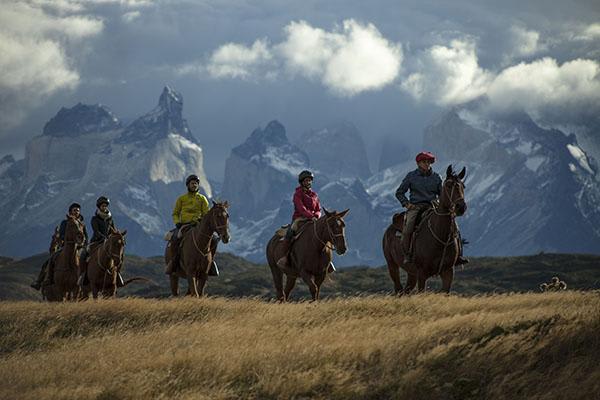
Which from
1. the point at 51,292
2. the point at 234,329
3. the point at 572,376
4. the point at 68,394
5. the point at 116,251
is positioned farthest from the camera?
the point at 51,292

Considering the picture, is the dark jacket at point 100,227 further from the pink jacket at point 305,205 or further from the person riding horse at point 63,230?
the pink jacket at point 305,205

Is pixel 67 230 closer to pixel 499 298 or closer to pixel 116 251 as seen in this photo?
pixel 116 251

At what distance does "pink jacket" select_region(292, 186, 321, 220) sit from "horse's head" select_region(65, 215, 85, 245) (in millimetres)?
7215

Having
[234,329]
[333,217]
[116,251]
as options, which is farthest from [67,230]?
[234,329]

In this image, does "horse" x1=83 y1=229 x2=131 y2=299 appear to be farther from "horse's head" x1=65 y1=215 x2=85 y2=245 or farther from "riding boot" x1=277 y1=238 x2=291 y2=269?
"riding boot" x1=277 y1=238 x2=291 y2=269

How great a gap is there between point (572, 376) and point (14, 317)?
690 inches

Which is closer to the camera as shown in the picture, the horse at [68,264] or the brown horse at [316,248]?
the brown horse at [316,248]

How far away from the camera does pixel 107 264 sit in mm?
32688

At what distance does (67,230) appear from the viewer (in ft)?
109

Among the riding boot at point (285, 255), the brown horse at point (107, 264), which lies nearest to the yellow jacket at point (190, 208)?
the brown horse at point (107, 264)

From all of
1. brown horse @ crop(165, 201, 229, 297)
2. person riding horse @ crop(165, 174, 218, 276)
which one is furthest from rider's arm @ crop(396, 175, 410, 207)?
person riding horse @ crop(165, 174, 218, 276)

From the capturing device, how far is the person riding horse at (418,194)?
2697cm

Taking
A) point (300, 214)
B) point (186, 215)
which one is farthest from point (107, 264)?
point (300, 214)

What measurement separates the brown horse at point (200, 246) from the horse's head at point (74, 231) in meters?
3.48
